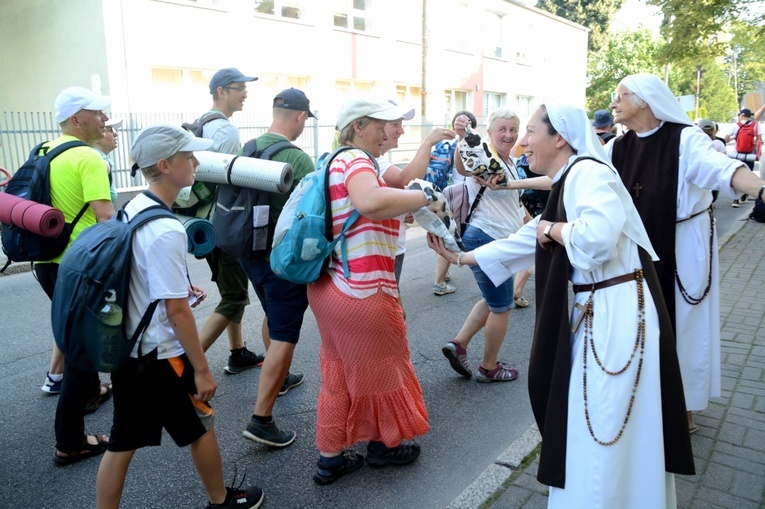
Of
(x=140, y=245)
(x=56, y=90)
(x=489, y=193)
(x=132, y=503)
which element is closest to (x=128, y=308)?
(x=140, y=245)

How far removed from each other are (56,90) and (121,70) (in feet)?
11.2

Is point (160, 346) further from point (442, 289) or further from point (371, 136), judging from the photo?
point (442, 289)

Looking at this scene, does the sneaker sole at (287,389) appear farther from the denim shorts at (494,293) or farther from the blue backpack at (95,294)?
the blue backpack at (95,294)

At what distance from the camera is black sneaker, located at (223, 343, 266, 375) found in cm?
481

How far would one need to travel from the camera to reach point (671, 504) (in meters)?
2.50

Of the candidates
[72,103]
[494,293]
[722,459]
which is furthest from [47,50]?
[722,459]

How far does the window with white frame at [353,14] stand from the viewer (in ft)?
67.9

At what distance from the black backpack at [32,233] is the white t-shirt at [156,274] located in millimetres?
1403

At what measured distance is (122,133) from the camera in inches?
491

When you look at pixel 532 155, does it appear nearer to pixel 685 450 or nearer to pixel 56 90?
pixel 685 450

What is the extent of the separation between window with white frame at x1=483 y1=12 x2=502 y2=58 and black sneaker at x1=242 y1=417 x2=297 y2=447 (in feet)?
91.1

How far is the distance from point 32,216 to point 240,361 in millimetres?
1936

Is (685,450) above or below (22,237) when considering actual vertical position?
below

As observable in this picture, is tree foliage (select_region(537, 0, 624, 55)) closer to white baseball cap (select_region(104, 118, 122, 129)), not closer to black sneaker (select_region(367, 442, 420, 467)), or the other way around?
white baseball cap (select_region(104, 118, 122, 129))
